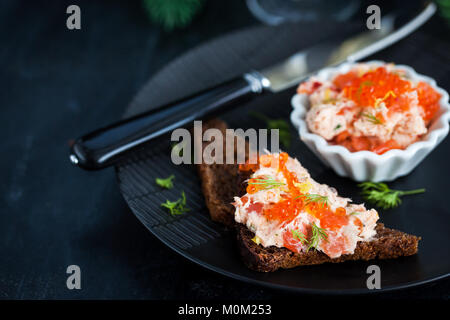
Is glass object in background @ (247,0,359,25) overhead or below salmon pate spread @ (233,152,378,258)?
overhead

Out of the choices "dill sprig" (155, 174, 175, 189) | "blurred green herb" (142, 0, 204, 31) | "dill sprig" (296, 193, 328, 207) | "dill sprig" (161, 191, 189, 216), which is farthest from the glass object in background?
"dill sprig" (296, 193, 328, 207)

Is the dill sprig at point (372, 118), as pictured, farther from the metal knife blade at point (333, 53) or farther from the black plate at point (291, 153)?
the metal knife blade at point (333, 53)

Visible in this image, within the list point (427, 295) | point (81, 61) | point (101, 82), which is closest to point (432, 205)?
point (427, 295)

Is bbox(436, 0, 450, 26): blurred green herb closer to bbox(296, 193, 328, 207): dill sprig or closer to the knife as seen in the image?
the knife

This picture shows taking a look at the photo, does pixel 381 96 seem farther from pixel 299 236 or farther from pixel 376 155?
pixel 299 236

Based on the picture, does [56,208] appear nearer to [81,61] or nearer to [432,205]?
[81,61]

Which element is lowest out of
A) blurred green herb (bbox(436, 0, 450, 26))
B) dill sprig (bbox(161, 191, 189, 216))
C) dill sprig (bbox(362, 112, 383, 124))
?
dill sprig (bbox(161, 191, 189, 216))
